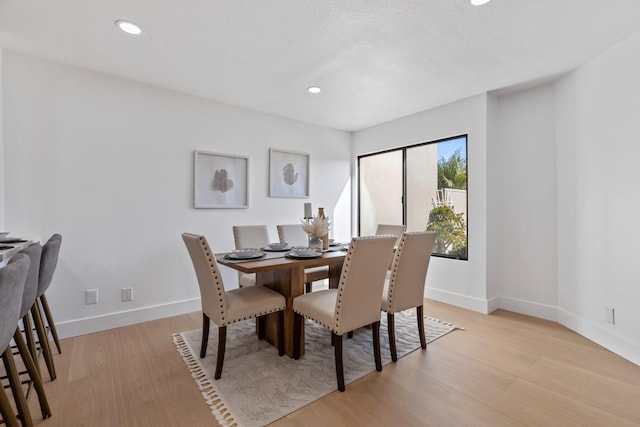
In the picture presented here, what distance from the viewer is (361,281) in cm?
194

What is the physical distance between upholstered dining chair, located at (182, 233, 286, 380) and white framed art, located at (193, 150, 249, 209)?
1401mm

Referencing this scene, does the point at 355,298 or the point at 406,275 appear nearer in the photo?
the point at 355,298

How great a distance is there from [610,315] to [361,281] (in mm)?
2241

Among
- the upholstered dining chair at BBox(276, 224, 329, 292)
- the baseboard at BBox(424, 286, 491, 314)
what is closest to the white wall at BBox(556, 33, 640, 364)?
the baseboard at BBox(424, 286, 491, 314)

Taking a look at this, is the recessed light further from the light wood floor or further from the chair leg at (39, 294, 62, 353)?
the light wood floor

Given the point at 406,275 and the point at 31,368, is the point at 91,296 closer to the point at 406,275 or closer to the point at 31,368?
the point at 31,368

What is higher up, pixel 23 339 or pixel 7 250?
pixel 7 250

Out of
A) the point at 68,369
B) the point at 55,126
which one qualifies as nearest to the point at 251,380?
the point at 68,369

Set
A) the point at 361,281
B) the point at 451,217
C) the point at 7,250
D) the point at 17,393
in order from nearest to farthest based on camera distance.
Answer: the point at 17,393, the point at 7,250, the point at 361,281, the point at 451,217

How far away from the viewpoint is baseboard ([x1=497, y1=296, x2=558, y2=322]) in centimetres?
309

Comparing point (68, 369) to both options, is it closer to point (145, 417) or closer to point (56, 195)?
point (145, 417)

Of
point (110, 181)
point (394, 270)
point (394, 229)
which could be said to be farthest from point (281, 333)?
point (110, 181)

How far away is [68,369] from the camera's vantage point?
2109 mm

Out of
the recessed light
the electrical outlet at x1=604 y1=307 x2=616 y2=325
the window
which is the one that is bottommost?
the electrical outlet at x1=604 y1=307 x2=616 y2=325
